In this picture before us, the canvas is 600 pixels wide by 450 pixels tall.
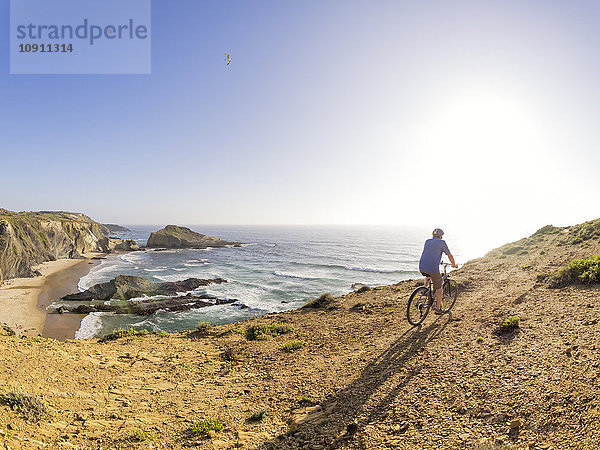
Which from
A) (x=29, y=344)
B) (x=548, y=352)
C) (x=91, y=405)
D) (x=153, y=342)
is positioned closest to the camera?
(x=548, y=352)

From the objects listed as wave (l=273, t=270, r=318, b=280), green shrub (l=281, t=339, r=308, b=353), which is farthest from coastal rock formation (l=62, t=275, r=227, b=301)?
green shrub (l=281, t=339, r=308, b=353)

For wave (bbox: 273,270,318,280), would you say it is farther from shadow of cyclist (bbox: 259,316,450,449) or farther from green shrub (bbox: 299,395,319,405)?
green shrub (bbox: 299,395,319,405)

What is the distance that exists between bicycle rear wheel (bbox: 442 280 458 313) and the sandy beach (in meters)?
29.9

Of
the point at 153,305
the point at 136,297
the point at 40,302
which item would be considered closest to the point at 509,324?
the point at 153,305

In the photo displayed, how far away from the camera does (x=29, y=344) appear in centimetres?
944

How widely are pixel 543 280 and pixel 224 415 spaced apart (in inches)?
521

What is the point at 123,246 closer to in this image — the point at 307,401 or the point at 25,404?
the point at 25,404

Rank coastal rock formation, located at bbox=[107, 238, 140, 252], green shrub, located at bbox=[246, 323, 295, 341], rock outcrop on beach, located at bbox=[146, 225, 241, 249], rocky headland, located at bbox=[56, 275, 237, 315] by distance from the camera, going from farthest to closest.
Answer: rock outcrop on beach, located at bbox=[146, 225, 241, 249], coastal rock formation, located at bbox=[107, 238, 140, 252], rocky headland, located at bbox=[56, 275, 237, 315], green shrub, located at bbox=[246, 323, 295, 341]

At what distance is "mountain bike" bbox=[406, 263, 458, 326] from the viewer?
867 cm

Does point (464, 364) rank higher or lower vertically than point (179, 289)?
higher

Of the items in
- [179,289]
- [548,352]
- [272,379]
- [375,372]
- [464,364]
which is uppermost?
[548,352]

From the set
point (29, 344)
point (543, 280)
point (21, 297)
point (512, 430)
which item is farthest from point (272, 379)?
point (21, 297)

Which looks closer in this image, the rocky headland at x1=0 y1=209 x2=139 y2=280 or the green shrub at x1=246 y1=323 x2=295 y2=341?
the green shrub at x1=246 y1=323 x2=295 y2=341

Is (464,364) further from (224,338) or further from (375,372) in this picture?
(224,338)
